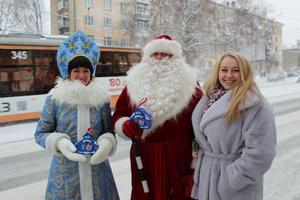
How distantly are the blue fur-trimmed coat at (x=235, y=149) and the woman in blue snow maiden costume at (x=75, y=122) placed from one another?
0.62 m

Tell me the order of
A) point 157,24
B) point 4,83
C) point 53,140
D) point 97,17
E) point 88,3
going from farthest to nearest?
point 97,17 < point 88,3 < point 157,24 < point 4,83 < point 53,140

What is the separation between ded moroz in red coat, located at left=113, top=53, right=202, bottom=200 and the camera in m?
2.70

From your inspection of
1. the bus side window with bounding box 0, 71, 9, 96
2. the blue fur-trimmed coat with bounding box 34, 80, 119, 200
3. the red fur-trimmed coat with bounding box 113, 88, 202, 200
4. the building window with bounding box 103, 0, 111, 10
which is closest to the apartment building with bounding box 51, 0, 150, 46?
the building window with bounding box 103, 0, 111, 10

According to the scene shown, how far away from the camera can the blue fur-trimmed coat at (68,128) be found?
2541mm

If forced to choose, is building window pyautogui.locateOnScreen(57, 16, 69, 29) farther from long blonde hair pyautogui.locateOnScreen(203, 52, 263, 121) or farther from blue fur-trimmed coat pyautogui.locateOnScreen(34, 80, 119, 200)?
long blonde hair pyautogui.locateOnScreen(203, 52, 263, 121)

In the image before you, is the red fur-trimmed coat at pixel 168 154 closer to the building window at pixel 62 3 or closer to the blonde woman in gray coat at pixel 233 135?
the blonde woman in gray coat at pixel 233 135

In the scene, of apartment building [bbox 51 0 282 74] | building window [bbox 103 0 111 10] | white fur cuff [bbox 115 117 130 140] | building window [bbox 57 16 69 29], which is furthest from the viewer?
building window [bbox 103 0 111 10]

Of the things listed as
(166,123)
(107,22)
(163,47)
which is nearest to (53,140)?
(166,123)

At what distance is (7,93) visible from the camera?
37.2ft

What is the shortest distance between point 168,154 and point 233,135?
1.86 ft

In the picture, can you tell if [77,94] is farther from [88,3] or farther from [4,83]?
[88,3]

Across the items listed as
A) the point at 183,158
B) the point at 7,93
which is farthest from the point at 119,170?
the point at 7,93

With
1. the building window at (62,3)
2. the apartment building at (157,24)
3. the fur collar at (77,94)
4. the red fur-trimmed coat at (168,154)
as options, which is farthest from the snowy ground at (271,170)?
the building window at (62,3)

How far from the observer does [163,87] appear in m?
2.72
